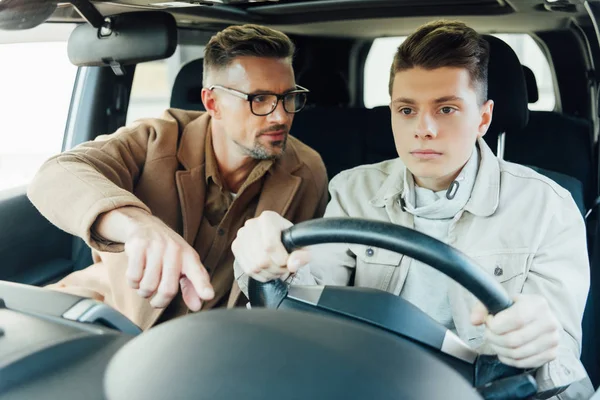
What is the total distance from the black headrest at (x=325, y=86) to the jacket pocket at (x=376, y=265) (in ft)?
3.74

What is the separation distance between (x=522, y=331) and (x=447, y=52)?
0.77m

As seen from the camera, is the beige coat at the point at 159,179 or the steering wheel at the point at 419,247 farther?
the beige coat at the point at 159,179

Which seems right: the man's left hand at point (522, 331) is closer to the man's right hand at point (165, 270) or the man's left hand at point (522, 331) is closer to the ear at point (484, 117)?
the man's right hand at point (165, 270)

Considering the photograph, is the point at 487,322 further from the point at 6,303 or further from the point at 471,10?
the point at 471,10

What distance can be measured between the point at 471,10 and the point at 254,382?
190cm

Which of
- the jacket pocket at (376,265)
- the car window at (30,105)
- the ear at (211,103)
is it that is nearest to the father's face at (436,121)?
the jacket pocket at (376,265)

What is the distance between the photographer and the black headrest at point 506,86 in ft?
5.67

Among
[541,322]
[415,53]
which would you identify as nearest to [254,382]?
[541,322]

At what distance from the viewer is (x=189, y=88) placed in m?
2.28

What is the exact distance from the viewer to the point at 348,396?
610 millimetres

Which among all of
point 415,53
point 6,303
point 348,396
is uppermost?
point 415,53

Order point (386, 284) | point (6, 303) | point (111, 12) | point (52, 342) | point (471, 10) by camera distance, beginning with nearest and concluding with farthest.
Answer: point (52, 342) < point (6, 303) < point (386, 284) < point (111, 12) < point (471, 10)

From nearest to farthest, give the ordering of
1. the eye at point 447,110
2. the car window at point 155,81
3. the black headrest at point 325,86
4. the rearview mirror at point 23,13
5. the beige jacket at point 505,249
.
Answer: the rearview mirror at point 23,13 → the beige jacket at point 505,249 → the eye at point 447,110 → the car window at point 155,81 → the black headrest at point 325,86

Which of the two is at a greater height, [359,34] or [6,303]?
[359,34]
